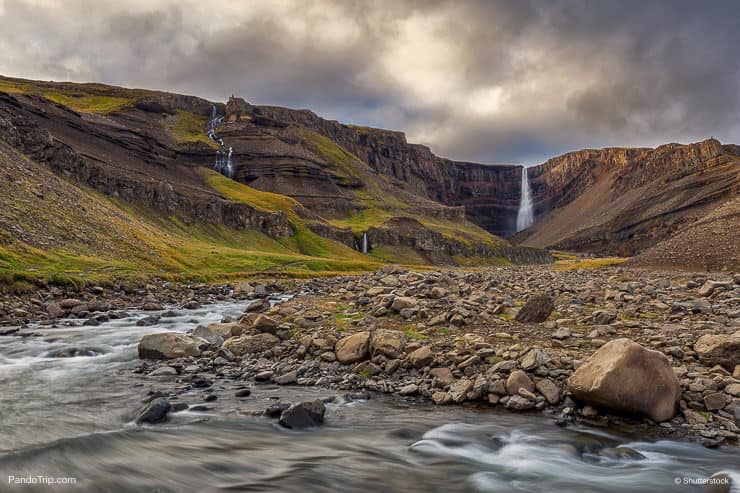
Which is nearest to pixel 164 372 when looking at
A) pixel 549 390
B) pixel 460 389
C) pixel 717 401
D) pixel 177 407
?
pixel 177 407

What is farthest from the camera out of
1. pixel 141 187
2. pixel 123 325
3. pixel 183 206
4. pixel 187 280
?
pixel 183 206

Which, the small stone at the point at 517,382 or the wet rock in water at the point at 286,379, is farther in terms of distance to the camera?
the wet rock in water at the point at 286,379

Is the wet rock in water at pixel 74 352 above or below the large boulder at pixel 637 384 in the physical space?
below

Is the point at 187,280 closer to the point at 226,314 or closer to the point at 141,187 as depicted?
the point at 226,314

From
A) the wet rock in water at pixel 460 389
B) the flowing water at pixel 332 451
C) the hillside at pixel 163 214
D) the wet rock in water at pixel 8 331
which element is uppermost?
the hillside at pixel 163 214

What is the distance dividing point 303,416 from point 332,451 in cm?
127

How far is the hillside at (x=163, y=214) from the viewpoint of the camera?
42.2 metres

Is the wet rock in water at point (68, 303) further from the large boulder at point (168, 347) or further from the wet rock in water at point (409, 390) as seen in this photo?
the wet rock in water at point (409, 390)

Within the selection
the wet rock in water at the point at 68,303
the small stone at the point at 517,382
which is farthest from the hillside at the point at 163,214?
the small stone at the point at 517,382

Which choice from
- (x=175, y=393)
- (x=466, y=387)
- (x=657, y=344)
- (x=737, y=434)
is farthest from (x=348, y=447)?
(x=657, y=344)

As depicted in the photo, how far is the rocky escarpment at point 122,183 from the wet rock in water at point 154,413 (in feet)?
222

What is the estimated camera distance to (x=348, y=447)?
9.77m

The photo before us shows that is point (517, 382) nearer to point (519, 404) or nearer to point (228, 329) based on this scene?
point (519, 404)

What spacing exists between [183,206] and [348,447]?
90.8 meters
